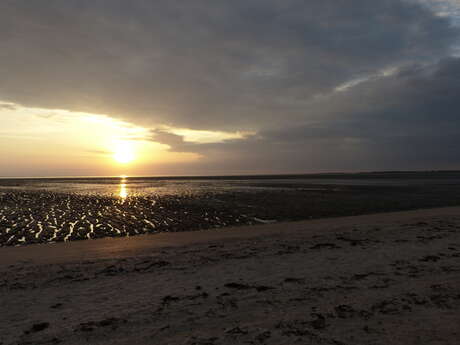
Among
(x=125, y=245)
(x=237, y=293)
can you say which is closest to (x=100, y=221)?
(x=125, y=245)

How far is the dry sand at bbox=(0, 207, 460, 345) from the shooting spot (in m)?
5.82

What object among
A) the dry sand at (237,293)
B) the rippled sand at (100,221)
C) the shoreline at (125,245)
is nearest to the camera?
the dry sand at (237,293)

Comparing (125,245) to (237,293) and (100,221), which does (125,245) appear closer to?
(237,293)

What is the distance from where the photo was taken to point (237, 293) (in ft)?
25.8

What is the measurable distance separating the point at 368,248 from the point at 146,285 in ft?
28.5

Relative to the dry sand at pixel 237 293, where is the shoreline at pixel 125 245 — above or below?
below

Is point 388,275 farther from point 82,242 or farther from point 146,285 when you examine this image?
point 82,242

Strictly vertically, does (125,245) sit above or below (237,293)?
below

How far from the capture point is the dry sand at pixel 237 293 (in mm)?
5824

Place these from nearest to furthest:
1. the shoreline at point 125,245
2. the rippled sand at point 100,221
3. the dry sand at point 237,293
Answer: the dry sand at point 237,293
the shoreline at point 125,245
the rippled sand at point 100,221

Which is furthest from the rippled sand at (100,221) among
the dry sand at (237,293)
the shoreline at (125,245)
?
the dry sand at (237,293)

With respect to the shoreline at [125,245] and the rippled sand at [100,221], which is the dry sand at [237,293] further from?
the rippled sand at [100,221]

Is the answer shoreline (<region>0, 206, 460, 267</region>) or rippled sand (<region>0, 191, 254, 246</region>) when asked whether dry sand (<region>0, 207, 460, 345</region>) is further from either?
rippled sand (<region>0, 191, 254, 246</region>)

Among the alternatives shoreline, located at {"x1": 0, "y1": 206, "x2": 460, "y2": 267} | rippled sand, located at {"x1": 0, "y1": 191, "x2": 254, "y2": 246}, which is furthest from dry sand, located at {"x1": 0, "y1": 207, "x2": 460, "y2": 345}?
rippled sand, located at {"x1": 0, "y1": 191, "x2": 254, "y2": 246}
